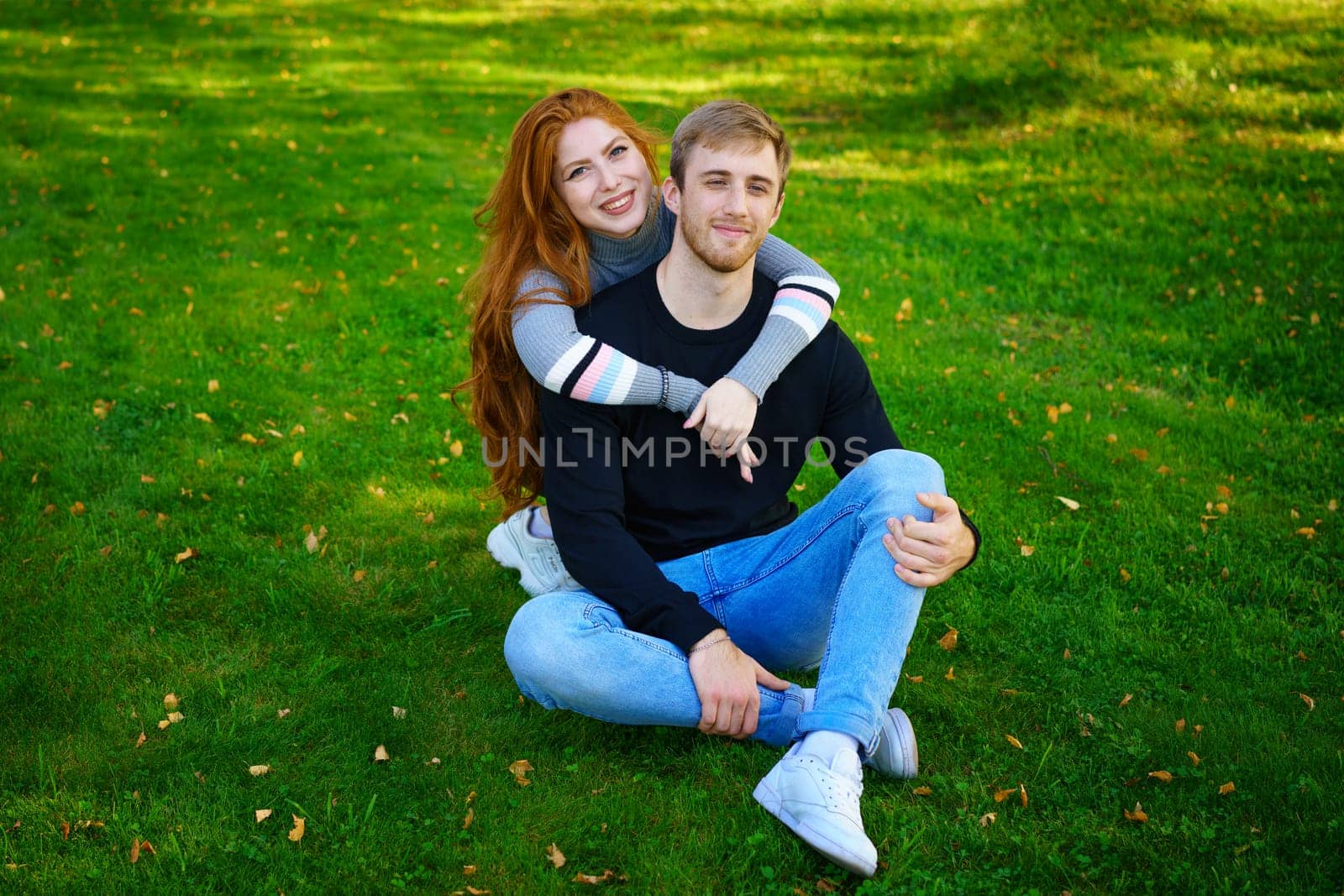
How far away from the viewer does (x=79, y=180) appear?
33.2 feet

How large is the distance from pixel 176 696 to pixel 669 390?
219 cm

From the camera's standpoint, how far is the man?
3.21 meters

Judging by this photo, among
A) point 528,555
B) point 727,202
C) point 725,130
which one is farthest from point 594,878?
point 725,130

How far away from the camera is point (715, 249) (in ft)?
11.7

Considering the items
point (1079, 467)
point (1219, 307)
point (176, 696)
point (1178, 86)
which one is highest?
point (1178, 86)

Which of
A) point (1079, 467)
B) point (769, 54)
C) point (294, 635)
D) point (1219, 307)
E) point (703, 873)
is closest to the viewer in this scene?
point (703, 873)

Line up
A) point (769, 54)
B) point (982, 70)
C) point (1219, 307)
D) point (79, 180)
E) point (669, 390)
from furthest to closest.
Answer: point (769, 54) → point (982, 70) → point (79, 180) → point (1219, 307) → point (669, 390)

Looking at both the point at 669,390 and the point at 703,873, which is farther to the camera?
the point at 669,390

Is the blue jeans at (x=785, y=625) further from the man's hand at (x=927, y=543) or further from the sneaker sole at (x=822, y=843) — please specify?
the sneaker sole at (x=822, y=843)

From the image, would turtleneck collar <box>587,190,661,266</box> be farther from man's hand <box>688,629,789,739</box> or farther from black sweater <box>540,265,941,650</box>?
man's hand <box>688,629,789,739</box>

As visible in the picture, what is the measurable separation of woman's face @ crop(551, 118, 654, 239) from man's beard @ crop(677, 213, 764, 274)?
47 centimetres

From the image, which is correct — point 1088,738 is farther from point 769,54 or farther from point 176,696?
point 769,54

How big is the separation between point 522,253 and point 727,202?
867 mm

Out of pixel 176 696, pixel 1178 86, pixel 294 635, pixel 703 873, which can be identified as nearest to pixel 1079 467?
pixel 703 873
